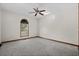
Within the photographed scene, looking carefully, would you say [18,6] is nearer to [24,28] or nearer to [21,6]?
[21,6]

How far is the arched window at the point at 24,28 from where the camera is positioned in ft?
22.5

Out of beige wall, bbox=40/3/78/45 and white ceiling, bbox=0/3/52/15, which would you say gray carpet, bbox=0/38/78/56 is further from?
white ceiling, bbox=0/3/52/15

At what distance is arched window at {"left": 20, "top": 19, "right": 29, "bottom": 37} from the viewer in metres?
6.86

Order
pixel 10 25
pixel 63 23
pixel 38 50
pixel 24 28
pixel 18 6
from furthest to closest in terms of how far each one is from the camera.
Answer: pixel 24 28
pixel 10 25
pixel 63 23
pixel 18 6
pixel 38 50

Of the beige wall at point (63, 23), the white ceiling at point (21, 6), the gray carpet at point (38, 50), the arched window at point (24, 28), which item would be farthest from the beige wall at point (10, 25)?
the beige wall at point (63, 23)

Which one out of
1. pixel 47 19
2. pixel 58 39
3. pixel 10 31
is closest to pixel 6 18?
pixel 10 31

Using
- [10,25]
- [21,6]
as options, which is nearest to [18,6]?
[21,6]

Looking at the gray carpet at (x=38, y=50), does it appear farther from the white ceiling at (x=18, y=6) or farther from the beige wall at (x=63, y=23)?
the white ceiling at (x=18, y=6)

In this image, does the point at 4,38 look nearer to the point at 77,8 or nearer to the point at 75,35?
the point at 75,35

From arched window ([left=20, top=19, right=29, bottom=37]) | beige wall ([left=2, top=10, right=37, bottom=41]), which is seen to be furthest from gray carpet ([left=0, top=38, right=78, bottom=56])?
arched window ([left=20, top=19, right=29, bottom=37])

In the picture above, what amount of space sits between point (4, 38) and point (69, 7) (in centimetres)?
506

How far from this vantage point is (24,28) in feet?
23.7

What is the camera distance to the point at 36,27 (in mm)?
8406

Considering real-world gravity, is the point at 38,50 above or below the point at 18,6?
below
